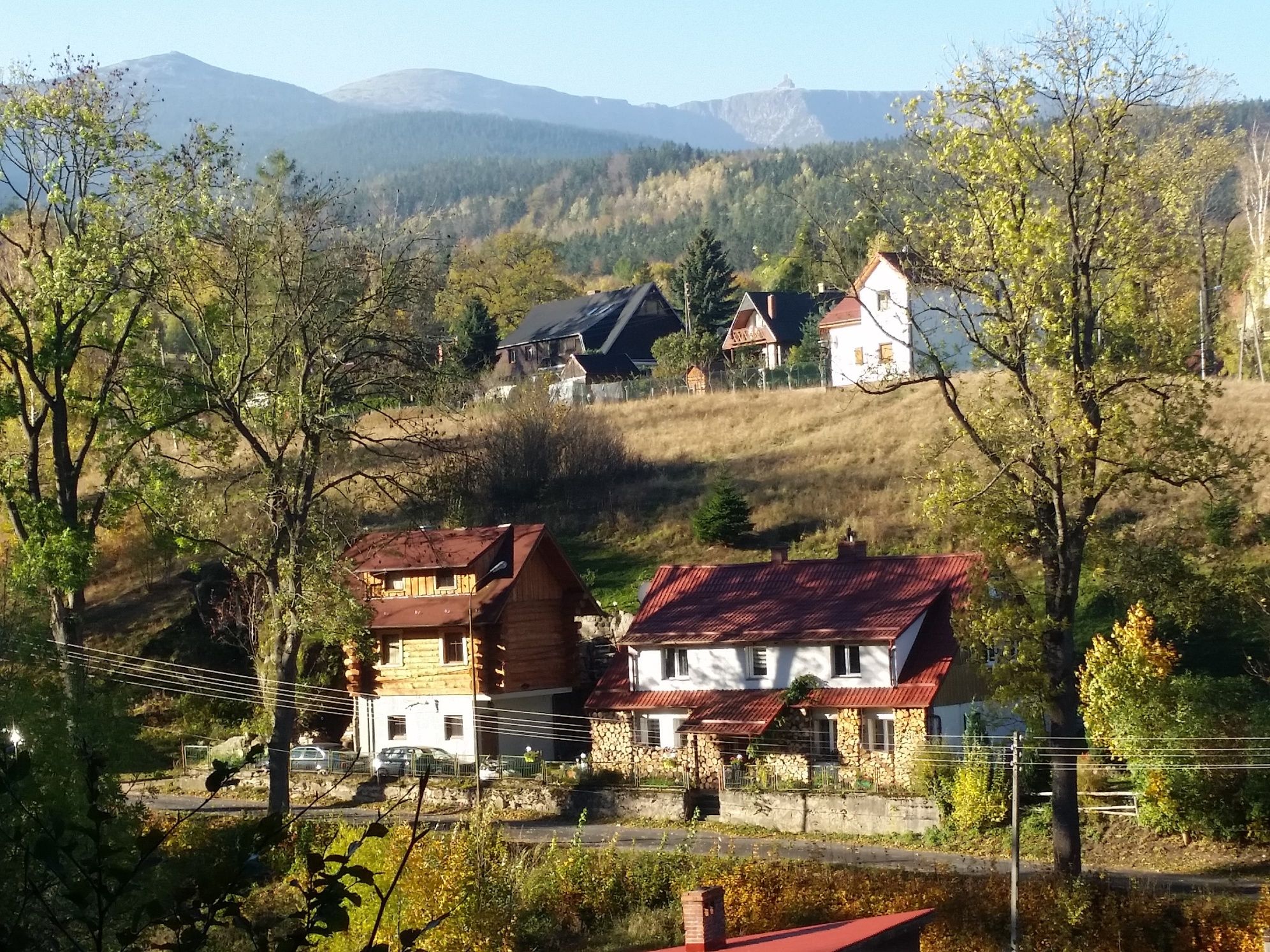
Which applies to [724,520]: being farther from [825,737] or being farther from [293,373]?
[293,373]

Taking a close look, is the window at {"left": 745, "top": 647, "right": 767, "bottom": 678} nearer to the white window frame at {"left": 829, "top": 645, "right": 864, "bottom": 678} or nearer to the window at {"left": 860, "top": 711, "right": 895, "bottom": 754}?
the white window frame at {"left": 829, "top": 645, "right": 864, "bottom": 678}

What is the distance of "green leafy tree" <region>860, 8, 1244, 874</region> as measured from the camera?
26641mm

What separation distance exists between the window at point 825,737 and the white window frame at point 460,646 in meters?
11.2

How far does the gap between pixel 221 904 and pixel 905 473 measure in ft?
177

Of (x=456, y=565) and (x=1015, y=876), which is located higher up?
(x=456, y=565)

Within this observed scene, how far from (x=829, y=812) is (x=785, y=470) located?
1103 inches

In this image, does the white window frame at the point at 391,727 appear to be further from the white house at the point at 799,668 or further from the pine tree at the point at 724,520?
the pine tree at the point at 724,520

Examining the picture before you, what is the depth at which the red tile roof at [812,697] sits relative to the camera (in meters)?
39.2

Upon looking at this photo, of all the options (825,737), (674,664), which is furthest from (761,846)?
(674,664)

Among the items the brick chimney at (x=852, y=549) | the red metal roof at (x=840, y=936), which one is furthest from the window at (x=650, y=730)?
the red metal roof at (x=840, y=936)

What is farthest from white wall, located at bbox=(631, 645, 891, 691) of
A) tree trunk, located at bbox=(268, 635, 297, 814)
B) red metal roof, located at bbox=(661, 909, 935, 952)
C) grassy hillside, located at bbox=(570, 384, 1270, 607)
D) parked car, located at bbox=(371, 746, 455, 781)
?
red metal roof, located at bbox=(661, 909, 935, 952)

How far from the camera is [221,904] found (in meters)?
6.75

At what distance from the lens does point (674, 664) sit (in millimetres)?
43250

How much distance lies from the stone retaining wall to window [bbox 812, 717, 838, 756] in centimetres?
279
